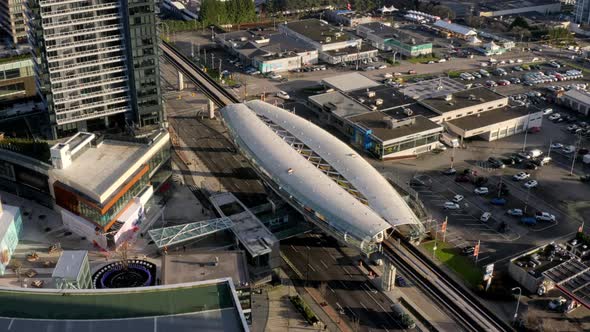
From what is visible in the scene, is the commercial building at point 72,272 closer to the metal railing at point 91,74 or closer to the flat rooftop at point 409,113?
the metal railing at point 91,74

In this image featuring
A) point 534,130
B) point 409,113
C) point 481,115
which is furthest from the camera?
point 534,130

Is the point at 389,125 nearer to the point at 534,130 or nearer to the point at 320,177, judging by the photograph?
the point at 534,130

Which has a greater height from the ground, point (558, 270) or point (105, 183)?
point (105, 183)

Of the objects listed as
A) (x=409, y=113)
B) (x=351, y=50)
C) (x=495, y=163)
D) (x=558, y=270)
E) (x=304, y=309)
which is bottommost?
(x=304, y=309)

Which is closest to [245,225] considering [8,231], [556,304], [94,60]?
[8,231]

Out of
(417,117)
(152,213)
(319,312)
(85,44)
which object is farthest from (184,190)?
(417,117)

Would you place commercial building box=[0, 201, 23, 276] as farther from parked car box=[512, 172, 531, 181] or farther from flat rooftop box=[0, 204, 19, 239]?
parked car box=[512, 172, 531, 181]

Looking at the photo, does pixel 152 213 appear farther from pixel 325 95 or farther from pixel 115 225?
pixel 325 95
